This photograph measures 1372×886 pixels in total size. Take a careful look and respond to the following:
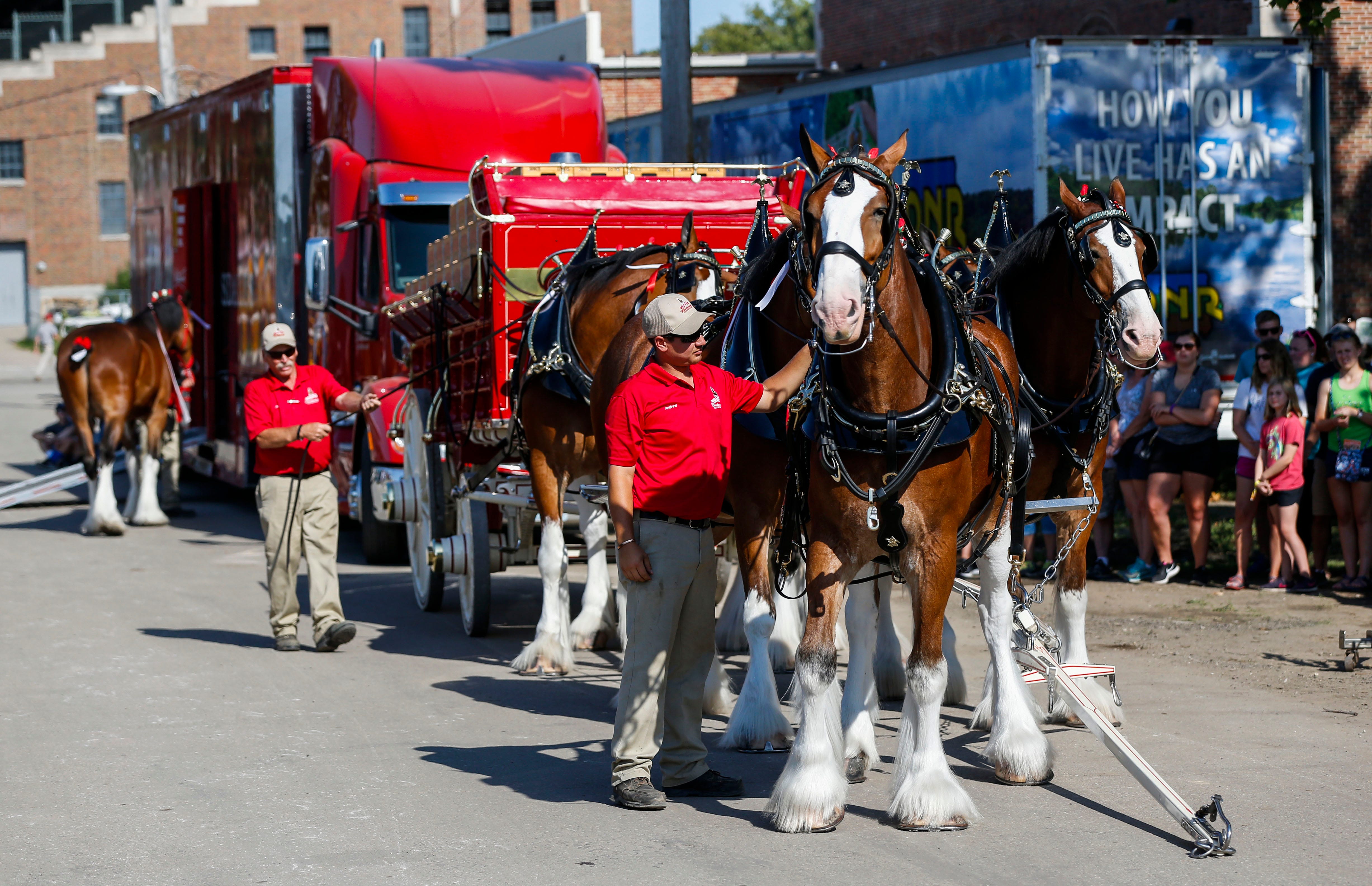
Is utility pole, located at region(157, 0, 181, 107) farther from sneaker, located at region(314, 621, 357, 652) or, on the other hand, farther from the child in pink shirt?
the child in pink shirt

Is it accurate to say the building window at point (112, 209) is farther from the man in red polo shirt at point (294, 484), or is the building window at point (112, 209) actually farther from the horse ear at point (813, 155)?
the horse ear at point (813, 155)

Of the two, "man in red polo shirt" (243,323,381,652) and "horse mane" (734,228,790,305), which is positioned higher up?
"horse mane" (734,228,790,305)

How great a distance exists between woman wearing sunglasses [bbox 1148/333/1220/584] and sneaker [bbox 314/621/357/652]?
627 cm

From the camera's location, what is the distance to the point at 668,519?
6.30m

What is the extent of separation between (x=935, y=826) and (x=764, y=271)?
8.43ft

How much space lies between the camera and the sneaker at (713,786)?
662 centimetres

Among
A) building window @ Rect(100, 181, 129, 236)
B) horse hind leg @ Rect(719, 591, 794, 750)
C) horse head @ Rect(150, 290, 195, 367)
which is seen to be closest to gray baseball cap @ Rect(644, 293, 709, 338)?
horse hind leg @ Rect(719, 591, 794, 750)

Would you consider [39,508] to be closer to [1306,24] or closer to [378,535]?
[378,535]

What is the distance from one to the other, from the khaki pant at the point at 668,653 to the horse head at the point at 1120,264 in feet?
6.75

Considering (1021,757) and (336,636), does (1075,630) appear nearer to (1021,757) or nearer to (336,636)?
(1021,757)

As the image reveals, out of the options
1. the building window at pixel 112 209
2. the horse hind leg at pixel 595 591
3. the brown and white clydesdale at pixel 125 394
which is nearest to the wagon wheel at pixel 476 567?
the horse hind leg at pixel 595 591

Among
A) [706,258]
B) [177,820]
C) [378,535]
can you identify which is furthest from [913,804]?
[378,535]

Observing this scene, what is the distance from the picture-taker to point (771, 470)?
6879 mm

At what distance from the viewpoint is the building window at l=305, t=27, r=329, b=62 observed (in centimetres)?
6094
